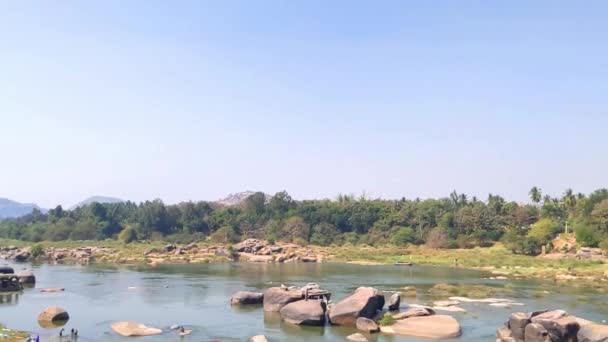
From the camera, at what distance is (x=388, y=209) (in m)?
133

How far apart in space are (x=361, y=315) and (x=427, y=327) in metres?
4.52

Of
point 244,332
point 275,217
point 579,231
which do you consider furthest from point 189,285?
point 275,217

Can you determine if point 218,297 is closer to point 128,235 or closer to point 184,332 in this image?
point 184,332

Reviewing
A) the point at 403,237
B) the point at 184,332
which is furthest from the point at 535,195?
the point at 184,332

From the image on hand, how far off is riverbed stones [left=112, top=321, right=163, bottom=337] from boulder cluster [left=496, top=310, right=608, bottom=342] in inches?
822

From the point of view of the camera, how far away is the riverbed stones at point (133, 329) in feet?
120

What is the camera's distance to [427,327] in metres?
37.4

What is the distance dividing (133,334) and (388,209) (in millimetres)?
100479

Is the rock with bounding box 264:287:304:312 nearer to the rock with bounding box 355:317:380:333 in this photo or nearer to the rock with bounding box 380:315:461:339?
the rock with bounding box 355:317:380:333

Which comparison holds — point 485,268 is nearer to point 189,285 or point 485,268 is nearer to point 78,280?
point 189,285

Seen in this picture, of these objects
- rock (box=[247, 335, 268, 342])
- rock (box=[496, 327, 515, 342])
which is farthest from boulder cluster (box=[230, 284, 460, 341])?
rock (box=[247, 335, 268, 342])

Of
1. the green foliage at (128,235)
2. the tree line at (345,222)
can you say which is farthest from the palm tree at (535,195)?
the green foliage at (128,235)

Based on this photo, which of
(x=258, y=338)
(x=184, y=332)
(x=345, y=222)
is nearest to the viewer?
(x=258, y=338)

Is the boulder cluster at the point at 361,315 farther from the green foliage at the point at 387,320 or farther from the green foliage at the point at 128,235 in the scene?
the green foliage at the point at 128,235
